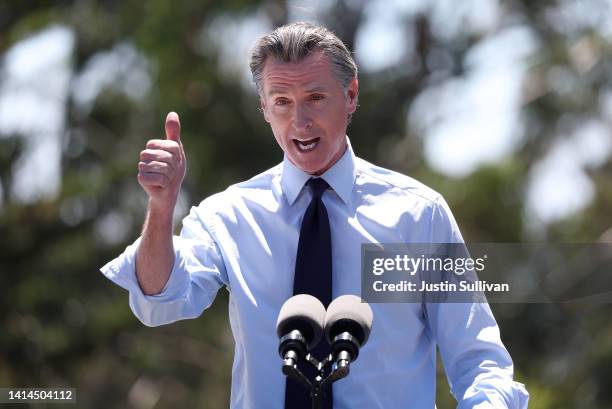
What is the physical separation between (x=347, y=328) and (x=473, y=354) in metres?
0.59

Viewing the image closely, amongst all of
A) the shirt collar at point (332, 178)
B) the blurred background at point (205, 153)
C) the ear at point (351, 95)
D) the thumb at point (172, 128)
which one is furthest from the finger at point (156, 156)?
the blurred background at point (205, 153)

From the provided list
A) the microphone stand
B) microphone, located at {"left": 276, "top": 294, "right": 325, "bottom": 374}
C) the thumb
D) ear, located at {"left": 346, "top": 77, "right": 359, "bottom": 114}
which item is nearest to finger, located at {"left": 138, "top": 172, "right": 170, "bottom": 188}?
the thumb

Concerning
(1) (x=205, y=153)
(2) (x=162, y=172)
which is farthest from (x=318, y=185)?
(1) (x=205, y=153)

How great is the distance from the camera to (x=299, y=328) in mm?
2883

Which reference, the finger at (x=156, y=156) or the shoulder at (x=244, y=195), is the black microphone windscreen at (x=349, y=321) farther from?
the shoulder at (x=244, y=195)

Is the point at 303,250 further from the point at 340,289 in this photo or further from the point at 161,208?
the point at 161,208

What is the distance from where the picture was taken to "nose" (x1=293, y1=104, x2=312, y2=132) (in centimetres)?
347

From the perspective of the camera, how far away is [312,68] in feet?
11.6

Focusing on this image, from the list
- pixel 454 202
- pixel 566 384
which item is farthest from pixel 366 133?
pixel 566 384

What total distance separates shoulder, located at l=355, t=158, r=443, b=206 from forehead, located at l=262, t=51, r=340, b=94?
287 mm

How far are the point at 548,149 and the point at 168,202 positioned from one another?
37.6 feet

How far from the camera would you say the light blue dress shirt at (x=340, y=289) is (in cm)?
333

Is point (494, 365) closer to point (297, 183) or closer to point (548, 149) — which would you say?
point (297, 183)

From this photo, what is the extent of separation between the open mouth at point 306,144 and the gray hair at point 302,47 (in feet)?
0.63
